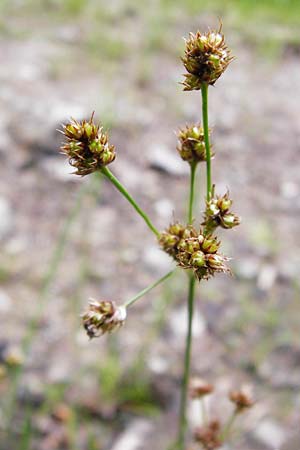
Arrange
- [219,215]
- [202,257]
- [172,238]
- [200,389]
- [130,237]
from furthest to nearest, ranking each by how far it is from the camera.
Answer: [130,237] → [200,389] → [172,238] → [219,215] → [202,257]

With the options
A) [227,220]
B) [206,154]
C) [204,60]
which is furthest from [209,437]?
[204,60]

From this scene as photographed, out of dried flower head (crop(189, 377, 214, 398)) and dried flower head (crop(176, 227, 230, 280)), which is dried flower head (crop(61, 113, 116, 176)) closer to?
dried flower head (crop(176, 227, 230, 280))

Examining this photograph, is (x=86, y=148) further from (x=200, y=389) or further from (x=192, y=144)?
(x=200, y=389)

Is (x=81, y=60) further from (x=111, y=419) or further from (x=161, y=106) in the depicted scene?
(x=111, y=419)

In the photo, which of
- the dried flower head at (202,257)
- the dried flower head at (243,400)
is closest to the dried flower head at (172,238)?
the dried flower head at (202,257)

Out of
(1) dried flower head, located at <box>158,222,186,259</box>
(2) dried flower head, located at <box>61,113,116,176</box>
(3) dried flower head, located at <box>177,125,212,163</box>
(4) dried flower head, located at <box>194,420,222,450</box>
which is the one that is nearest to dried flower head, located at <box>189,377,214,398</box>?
(4) dried flower head, located at <box>194,420,222,450</box>

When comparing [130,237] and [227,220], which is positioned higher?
[130,237]
